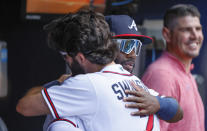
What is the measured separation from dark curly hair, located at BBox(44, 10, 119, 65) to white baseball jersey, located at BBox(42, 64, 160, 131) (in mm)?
101

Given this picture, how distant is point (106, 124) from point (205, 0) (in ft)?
8.29

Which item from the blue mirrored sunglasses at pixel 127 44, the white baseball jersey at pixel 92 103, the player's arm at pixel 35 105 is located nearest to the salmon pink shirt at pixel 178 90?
the blue mirrored sunglasses at pixel 127 44

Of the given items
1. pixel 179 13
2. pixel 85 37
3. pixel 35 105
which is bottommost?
pixel 35 105

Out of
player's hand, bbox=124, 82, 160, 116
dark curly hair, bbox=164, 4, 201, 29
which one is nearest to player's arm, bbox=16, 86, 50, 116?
player's hand, bbox=124, 82, 160, 116

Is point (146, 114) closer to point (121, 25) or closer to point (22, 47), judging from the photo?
point (121, 25)

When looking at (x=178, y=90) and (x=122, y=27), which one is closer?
(x=122, y=27)

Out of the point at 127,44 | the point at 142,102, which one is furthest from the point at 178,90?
the point at 142,102

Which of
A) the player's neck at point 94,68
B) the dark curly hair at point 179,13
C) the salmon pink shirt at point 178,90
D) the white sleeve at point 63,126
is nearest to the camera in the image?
the white sleeve at point 63,126

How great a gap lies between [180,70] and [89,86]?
1229 mm

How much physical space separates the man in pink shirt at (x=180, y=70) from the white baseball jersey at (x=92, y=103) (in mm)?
825

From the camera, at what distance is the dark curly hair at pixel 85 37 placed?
3.57 feet

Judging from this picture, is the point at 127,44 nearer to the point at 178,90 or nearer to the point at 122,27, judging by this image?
the point at 122,27

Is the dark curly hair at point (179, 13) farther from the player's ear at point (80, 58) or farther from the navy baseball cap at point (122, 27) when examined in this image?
the player's ear at point (80, 58)

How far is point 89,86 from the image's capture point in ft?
3.36
